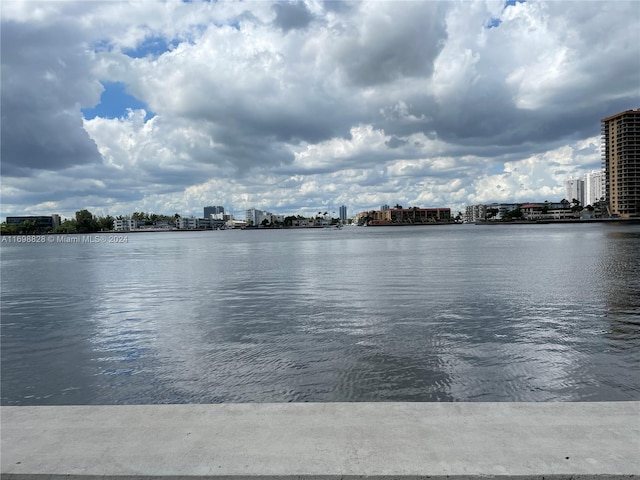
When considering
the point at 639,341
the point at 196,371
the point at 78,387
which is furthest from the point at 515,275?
the point at 78,387

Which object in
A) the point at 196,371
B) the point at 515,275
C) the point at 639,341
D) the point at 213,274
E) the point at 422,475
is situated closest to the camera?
the point at 422,475

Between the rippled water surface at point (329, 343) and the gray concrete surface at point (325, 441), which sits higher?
the gray concrete surface at point (325, 441)

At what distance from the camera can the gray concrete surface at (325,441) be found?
167 inches

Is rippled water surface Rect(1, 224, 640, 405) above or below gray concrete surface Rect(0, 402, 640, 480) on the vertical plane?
below

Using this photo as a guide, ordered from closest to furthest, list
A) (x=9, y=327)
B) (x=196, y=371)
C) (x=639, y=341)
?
1. (x=196, y=371)
2. (x=639, y=341)
3. (x=9, y=327)

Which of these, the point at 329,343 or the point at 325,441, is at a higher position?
the point at 325,441

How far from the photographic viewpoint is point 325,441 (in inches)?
187

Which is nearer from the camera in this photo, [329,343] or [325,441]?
[325,441]

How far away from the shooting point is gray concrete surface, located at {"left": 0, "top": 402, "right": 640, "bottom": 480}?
4254 mm

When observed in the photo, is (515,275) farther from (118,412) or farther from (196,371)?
(118,412)

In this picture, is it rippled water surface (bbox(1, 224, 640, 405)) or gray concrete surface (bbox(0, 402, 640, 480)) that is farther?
rippled water surface (bbox(1, 224, 640, 405))

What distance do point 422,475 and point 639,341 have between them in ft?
37.0

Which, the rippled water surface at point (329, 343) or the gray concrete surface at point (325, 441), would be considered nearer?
the gray concrete surface at point (325, 441)

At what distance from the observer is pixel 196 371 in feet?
34.5
